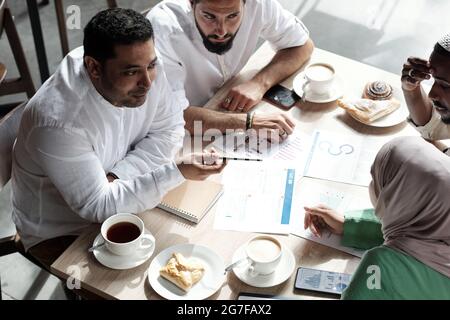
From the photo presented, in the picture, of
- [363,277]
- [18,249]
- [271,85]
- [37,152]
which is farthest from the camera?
[271,85]

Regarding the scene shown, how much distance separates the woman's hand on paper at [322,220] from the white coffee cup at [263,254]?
14 cm

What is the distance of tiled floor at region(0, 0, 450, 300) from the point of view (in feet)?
12.1

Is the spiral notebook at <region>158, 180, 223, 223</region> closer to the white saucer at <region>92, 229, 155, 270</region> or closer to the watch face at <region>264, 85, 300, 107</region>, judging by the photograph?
the white saucer at <region>92, 229, 155, 270</region>

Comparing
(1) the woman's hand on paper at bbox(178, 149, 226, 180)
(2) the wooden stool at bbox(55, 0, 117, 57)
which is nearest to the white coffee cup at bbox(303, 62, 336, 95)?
(1) the woman's hand on paper at bbox(178, 149, 226, 180)

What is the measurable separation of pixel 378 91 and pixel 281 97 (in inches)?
13.2

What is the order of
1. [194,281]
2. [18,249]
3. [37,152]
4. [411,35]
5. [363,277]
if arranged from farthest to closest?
[411,35]
[18,249]
[37,152]
[194,281]
[363,277]

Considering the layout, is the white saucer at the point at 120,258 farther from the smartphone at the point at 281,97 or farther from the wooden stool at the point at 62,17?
the wooden stool at the point at 62,17

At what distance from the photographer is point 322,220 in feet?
5.50

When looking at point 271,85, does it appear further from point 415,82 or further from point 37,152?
point 37,152

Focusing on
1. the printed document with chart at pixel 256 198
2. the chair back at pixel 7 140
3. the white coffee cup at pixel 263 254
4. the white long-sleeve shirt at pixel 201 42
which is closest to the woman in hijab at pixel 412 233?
the white coffee cup at pixel 263 254
